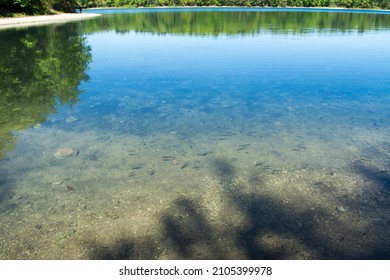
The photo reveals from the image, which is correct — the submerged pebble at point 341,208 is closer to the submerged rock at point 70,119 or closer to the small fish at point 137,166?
Answer: the small fish at point 137,166

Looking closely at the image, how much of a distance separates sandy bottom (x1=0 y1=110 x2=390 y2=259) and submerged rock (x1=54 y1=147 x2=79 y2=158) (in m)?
0.17

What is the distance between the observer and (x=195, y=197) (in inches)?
337

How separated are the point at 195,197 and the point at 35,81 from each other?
17175mm

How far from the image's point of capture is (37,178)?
9.48m

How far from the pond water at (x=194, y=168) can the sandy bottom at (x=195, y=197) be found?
38mm

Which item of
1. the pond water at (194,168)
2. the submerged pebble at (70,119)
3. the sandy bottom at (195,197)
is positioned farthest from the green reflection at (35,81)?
the sandy bottom at (195,197)

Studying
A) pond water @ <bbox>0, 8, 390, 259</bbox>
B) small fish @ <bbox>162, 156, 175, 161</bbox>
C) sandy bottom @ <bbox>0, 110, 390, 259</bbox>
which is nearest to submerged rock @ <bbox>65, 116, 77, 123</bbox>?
pond water @ <bbox>0, 8, 390, 259</bbox>

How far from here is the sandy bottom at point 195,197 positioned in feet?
22.4

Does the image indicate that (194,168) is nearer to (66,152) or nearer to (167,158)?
(167,158)

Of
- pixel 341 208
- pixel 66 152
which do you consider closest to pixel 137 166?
pixel 66 152

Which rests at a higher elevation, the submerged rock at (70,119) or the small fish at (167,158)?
the submerged rock at (70,119)

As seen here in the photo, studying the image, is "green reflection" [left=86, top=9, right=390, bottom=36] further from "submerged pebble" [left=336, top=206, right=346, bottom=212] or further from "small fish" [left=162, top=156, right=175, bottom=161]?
"submerged pebble" [left=336, top=206, right=346, bottom=212]

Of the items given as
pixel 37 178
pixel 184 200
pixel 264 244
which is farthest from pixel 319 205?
pixel 37 178
